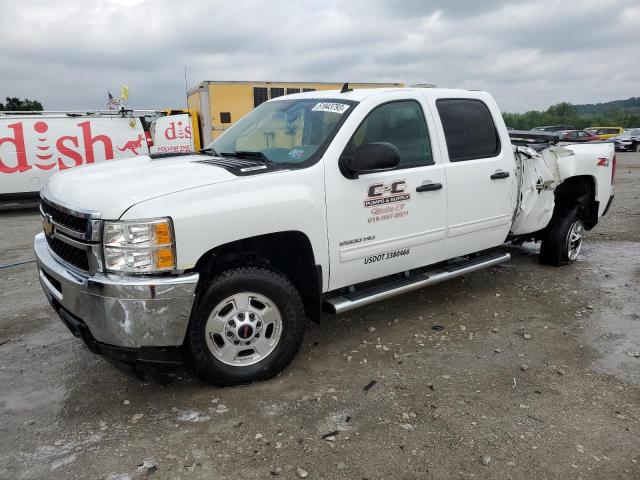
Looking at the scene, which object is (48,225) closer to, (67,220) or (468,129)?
(67,220)

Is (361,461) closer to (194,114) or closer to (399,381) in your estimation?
(399,381)

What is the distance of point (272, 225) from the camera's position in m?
3.08

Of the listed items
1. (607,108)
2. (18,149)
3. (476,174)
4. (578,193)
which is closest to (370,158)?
(476,174)

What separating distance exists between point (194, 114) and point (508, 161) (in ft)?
41.9

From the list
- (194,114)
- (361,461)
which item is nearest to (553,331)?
(361,461)

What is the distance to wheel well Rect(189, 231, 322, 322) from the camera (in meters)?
3.07

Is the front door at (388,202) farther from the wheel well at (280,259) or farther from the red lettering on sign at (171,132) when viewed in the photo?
the red lettering on sign at (171,132)

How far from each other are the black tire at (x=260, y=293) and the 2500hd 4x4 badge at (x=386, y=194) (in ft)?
2.72

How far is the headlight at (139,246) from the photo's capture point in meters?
2.68

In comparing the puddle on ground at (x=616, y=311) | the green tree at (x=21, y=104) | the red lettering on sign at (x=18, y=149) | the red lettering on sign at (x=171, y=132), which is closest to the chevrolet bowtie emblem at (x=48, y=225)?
the puddle on ground at (x=616, y=311)

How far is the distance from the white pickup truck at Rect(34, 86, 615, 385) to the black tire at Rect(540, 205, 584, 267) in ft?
4.37

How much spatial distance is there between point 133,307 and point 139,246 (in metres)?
0.33

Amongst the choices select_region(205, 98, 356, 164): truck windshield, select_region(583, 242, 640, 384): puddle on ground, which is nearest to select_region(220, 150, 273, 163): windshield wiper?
select_region(205, 98, 356, 164): truck windshield

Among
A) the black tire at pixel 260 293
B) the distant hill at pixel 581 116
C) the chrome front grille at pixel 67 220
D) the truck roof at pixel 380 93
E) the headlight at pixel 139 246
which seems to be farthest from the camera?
the distant hill at pixel 581 116
